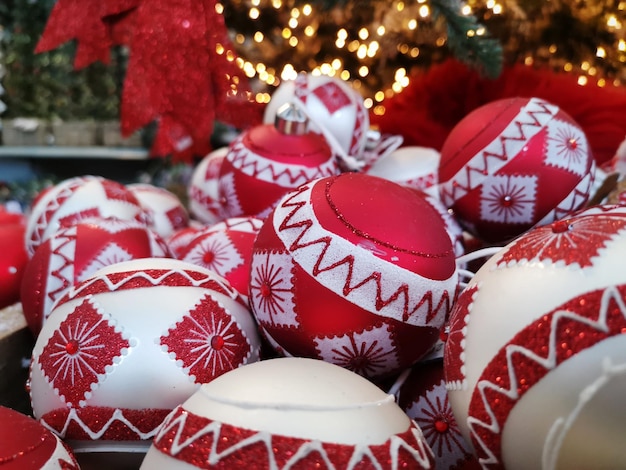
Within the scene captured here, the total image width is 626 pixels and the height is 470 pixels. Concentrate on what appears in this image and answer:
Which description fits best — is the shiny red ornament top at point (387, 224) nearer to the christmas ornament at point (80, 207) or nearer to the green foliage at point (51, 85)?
the christmas ornament at point (80, 207)

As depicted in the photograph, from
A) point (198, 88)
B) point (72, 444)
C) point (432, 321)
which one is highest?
point (198, 88)

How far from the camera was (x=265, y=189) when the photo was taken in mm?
856

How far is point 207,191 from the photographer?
1200mm

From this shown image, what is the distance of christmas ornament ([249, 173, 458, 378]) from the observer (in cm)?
54

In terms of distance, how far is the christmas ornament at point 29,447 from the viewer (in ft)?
1.49

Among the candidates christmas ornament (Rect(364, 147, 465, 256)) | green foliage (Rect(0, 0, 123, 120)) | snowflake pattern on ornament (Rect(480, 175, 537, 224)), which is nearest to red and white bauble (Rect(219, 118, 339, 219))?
christmas ornament (Rect(364, 147, 465, 256))

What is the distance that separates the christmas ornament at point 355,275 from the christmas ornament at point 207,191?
1.96 feet

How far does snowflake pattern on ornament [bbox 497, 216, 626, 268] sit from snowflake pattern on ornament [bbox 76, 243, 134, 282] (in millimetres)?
465

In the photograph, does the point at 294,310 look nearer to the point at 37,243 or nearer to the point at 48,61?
the point at 37,243

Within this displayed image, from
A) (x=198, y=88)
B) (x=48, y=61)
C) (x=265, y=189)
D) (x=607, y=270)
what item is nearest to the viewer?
(x=607, y=270)

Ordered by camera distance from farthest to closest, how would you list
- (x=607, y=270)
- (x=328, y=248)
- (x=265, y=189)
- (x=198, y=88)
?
(x=198, y=88) → (x=265, y=189) → (x=328, y=248) → (x=607, y=270)

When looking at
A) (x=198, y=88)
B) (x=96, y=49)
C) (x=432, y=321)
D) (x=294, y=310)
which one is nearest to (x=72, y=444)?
(x=294, y=310)

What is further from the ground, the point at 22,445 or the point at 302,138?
the point at 302,138

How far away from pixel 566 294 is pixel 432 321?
0.64ft
